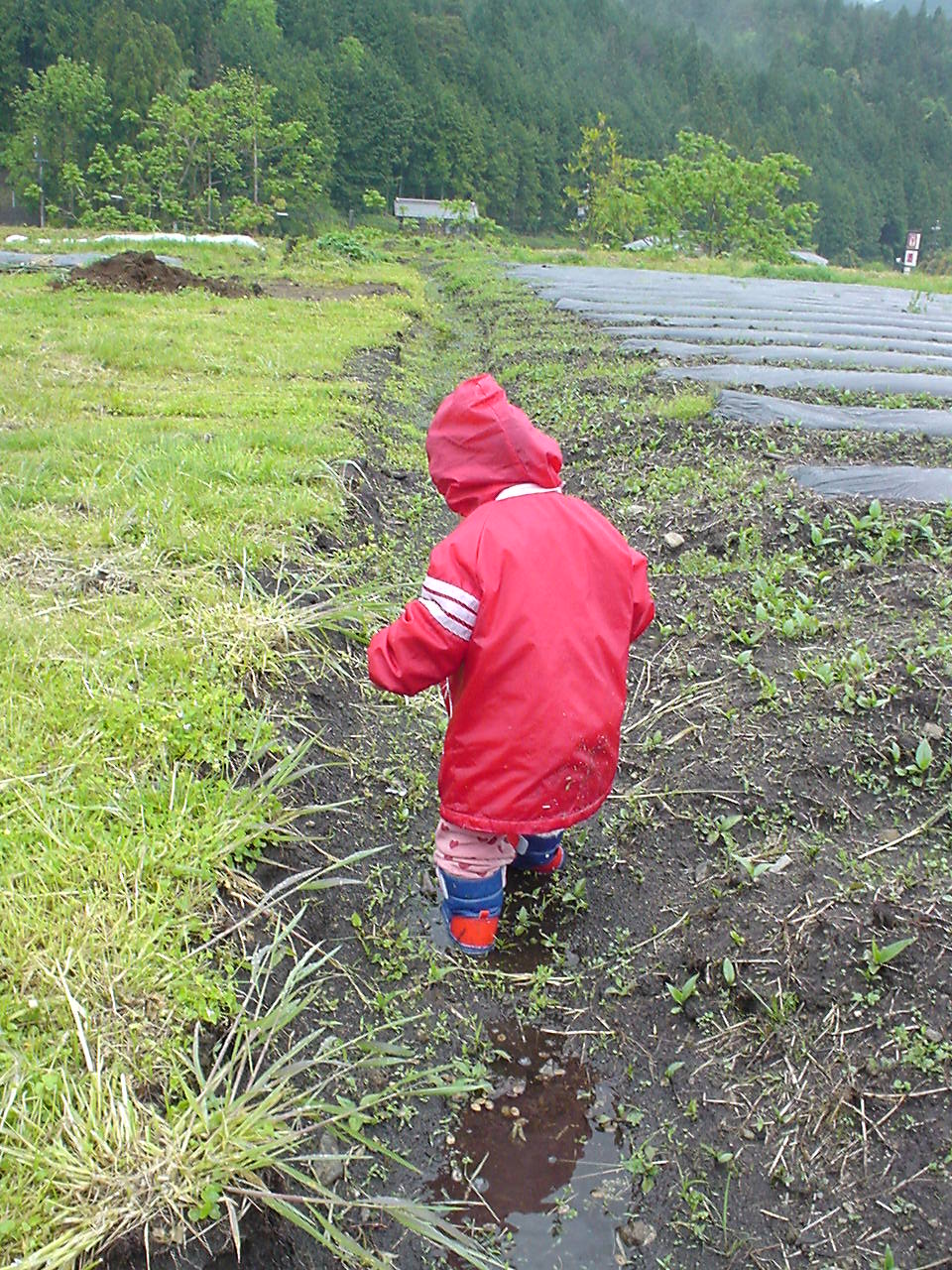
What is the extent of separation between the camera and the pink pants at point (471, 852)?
2629mm

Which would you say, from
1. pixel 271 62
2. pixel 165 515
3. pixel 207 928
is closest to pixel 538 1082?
pixel 207 928

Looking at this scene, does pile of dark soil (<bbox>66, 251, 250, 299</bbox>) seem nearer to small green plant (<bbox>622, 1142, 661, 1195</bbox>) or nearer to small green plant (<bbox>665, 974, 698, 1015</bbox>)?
small green plant (<bbox>665, 974, 698, 1015</bbox>)

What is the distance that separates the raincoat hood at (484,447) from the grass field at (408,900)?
928mm

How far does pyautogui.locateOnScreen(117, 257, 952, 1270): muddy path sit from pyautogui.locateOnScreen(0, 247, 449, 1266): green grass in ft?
0.61

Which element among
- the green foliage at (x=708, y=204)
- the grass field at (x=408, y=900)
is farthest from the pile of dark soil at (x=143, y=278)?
the green foliage at (x=708, y=204)

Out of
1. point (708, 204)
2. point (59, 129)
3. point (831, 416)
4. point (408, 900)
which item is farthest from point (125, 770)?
point (59, 129)

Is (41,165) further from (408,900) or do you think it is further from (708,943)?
(708,943)

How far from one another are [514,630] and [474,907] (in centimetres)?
77

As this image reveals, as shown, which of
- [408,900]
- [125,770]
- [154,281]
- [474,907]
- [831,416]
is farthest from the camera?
[154,281]

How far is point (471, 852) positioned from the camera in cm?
263

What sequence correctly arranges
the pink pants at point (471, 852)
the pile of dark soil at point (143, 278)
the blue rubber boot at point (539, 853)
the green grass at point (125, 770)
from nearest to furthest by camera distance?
the green grass at point (125, 770)
the pink pants at point (471, 852)
the blue rubber boot at point (539, 853)
the pile of dark soil at point (143, 278)

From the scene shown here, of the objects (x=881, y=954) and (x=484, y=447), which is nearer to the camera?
(x=881, y=954)

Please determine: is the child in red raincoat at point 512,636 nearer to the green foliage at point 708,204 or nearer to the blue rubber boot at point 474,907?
the blue rubber boot at point 474,907

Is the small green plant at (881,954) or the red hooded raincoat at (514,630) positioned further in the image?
the red hooded raincoat at (514,630)
